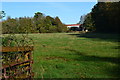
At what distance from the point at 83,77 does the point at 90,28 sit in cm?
7745

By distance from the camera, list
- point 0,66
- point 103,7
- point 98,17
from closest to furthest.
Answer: point 0,66, point 103,7, point 98,17

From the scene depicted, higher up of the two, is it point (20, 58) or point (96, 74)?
point (20, 58)

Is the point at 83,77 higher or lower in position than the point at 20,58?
lower

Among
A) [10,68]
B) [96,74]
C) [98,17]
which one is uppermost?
[98,17]

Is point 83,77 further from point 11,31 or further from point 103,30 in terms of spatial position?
point 103,30

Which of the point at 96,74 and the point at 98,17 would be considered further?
the point at 98,17

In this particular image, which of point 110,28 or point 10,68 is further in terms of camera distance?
point 110,28

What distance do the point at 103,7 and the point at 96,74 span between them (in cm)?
4543

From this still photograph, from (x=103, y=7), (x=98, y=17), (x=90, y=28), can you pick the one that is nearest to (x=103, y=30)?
(x=98, y=17)

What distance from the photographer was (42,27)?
76312 millimetres

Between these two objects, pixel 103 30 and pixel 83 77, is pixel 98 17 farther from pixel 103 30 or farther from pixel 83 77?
pixel 83 77

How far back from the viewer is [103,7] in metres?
50.0

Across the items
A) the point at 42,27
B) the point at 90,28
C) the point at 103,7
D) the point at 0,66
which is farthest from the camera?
the point at 90,28

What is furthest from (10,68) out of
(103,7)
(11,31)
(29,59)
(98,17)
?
(98,17)
